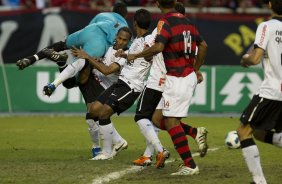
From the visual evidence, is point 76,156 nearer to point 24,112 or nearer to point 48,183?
point 48,183

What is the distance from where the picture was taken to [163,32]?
9.35 metres

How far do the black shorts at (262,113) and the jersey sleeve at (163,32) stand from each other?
1.42m

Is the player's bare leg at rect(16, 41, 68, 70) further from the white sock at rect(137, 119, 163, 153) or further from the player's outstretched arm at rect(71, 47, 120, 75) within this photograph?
the white sock at rect(137, 119, 163, 153)

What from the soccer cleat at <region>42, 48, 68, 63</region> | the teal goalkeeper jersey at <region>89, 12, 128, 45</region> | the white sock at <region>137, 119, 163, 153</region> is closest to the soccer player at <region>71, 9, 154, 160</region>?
the white sock at <region>137, 119, 163, 153</region>

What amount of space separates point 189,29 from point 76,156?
3295 millimetres

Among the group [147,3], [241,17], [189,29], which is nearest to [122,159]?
[189,29]

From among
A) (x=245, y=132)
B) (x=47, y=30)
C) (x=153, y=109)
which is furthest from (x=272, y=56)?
(x=47, y=30)

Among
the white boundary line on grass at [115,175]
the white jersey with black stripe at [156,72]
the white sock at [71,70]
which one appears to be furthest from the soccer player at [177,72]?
the white sock at [71,70]

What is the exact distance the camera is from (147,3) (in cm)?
2338

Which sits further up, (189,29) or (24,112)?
(189,29)

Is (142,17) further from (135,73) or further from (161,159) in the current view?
(161,159)

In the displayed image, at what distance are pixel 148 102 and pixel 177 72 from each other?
1068 millimetres

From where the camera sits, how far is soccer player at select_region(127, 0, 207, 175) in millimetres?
9438

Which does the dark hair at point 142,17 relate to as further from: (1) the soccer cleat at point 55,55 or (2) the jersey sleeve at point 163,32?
(1) the soccer cleat at point 55,55
